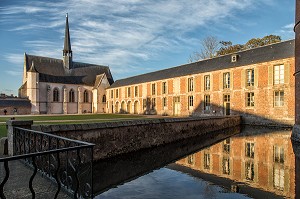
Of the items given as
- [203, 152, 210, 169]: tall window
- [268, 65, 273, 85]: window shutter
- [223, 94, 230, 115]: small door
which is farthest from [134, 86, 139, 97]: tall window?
[203, 152, 210, 169]: tall window

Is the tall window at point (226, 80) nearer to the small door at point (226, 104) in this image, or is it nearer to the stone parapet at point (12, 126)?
the small door at point (226, 104)

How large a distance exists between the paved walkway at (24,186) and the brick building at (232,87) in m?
21.9

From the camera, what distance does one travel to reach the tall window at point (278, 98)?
2147 centimetres

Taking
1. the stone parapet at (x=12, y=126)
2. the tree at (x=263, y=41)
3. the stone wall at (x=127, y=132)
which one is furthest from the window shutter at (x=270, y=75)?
the stone parapet at (x=12, y=126)

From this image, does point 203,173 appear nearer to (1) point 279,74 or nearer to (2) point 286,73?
(2) point 286,73

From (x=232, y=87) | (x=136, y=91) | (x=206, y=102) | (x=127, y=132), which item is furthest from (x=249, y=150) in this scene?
(x=136, y=91)

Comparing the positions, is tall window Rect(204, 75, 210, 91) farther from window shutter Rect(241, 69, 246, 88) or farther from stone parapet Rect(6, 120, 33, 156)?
stone parapet Rect(6, 120, 33, 156)

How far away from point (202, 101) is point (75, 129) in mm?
22448

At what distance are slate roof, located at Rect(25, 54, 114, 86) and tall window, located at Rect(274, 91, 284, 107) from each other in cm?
3717

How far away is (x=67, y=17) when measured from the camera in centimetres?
4903

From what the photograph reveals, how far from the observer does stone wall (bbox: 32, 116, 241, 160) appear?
855 centimetres

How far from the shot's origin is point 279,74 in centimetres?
2189

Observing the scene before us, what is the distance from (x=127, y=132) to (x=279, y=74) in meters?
18.4

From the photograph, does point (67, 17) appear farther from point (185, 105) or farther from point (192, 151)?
point (192, 151)
